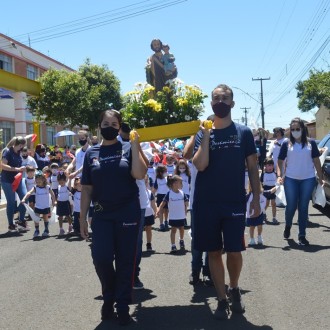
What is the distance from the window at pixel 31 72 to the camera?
4250 cm

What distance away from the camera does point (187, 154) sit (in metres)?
5.18

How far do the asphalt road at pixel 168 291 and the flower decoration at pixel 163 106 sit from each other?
3097 mm

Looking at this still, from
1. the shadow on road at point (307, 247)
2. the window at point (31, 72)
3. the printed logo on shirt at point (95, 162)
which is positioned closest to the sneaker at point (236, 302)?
the printed logo on shirt at point (95, 162)

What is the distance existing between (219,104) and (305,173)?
3.79 metres

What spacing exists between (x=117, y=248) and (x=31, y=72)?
133 feet

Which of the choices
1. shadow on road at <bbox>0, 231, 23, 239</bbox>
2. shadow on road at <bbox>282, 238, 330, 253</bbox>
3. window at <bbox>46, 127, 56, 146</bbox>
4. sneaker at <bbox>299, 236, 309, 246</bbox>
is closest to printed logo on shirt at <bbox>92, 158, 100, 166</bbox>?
shadow on road at <bbox>282, 238, 330, 253</bbox>

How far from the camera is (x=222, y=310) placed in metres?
4.82

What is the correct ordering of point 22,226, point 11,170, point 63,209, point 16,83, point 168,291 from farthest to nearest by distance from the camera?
1. point 16,83
2. point 22,226
3. point 11,170
4. point 63,209
5. point 168,291

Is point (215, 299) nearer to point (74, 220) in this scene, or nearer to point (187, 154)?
point (187, 154)

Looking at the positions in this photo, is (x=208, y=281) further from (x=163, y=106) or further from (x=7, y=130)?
(x=7, y=130)

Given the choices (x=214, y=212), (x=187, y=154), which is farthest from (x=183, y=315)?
(x=187, y=154)

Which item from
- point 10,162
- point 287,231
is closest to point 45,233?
point 10,162

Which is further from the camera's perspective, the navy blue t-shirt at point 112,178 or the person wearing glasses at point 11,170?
the person wearing glasses at point 11,170

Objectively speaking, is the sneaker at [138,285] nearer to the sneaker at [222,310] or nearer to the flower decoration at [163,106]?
the sneaker at [222,310]
